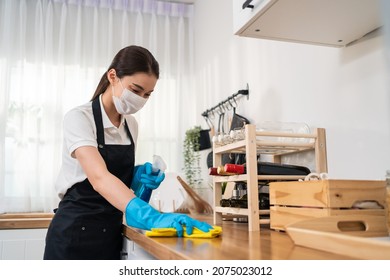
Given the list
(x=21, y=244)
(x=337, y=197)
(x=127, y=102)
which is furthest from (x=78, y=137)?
(x=21, y=244)

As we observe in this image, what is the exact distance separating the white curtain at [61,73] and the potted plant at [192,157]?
0.15 m

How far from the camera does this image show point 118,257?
1219mm

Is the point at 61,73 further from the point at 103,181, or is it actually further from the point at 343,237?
the point at 343,237

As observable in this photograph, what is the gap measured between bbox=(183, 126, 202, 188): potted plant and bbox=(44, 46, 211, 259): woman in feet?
3.78

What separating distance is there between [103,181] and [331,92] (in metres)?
0.76

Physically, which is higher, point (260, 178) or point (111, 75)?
point (111, 75)

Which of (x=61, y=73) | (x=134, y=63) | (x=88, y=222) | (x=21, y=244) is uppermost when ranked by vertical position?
(x=61, y=73)

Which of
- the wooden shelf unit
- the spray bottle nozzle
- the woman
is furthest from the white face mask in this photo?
the wooden shelf unit

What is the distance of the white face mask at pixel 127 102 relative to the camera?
3.83ft

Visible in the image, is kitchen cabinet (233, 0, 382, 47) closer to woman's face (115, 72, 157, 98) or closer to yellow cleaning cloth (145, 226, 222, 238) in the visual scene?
woman's face (115, 72, 157, 98)

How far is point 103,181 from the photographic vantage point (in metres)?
0.94

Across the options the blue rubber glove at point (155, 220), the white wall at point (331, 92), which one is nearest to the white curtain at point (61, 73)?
the white wall at point (331, 92)

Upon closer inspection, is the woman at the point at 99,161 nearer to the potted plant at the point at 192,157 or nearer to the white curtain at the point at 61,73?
the potted plant at the point at 192,157

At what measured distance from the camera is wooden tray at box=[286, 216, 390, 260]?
53cm
